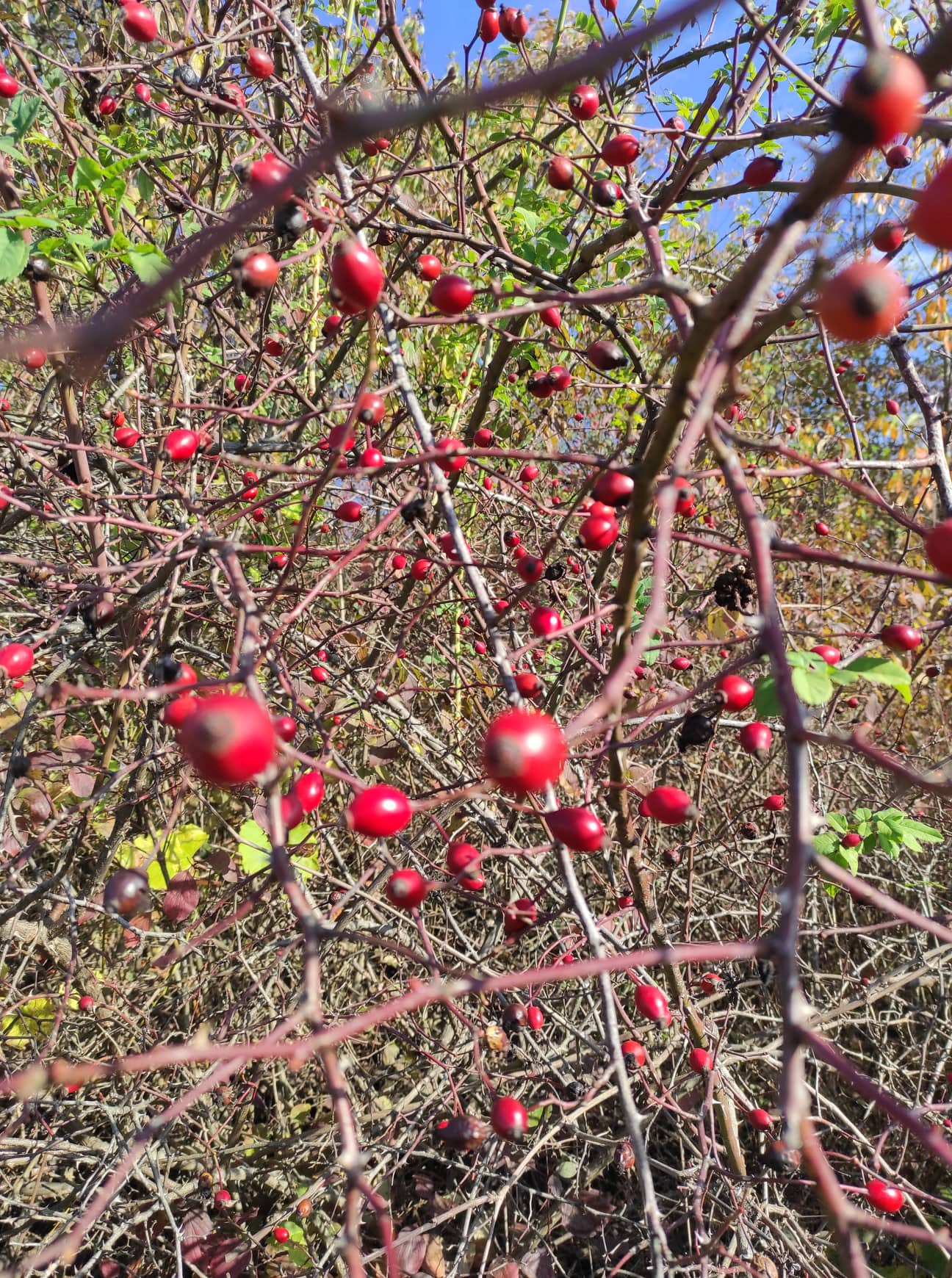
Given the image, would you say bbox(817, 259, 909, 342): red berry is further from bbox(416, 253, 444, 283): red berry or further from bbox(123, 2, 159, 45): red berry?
bbox(123, 2, 159, 45): red berry

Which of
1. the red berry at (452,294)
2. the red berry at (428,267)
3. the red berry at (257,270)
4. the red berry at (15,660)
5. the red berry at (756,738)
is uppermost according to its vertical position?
the red berry at (428,267)

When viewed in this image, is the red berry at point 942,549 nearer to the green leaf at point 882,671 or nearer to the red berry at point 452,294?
the green leaf at point 882,671

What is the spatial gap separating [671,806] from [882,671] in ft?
1.08

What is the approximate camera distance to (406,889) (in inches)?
35.1

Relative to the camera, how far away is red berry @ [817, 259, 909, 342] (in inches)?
25.9

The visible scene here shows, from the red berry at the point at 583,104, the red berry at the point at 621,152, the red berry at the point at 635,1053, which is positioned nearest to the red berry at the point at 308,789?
the red berry at the point at 635,1053

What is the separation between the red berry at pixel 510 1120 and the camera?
958mm

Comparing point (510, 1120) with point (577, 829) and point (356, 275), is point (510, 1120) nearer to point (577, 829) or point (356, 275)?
point (577, 829)

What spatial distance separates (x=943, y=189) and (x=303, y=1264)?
2795mm

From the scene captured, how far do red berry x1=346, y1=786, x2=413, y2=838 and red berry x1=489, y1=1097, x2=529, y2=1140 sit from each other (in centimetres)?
Answer: 43

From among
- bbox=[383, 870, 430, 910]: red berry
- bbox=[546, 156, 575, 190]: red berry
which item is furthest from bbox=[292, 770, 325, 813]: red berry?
bbox=[546, 156, 575, 190]: red berry

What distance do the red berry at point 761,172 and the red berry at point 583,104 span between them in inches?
15.7

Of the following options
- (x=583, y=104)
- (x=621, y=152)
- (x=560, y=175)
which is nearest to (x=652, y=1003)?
(x=621, y=152)

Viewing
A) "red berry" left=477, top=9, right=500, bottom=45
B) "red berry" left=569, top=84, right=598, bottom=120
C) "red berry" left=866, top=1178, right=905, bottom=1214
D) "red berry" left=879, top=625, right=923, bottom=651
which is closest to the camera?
"red berry" left=879, top=625, right=923, bottom=651
